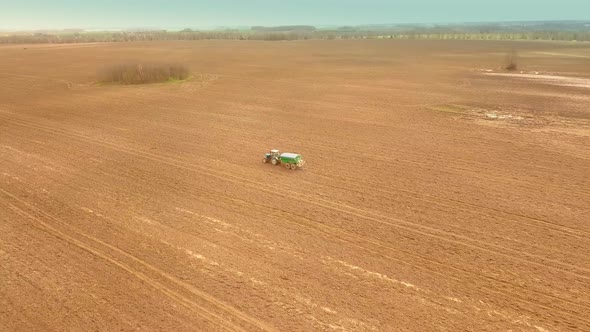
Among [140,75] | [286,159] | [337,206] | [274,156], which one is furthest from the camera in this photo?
[140,75]

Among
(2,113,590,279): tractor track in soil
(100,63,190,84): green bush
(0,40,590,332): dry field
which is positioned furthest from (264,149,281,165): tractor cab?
(100,63,190,84): green bush

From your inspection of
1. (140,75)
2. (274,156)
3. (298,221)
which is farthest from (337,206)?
(140,75)

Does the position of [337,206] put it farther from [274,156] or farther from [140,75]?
[140,75]

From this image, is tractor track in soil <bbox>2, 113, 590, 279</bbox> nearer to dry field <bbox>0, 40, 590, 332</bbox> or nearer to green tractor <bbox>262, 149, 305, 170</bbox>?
dry field <bbox>0, 40, 590, 332</bbox>

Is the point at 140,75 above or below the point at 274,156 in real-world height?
above

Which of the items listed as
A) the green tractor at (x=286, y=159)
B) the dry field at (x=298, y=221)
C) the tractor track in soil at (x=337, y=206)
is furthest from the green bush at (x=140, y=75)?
the green tractor at (x=286, y=159)

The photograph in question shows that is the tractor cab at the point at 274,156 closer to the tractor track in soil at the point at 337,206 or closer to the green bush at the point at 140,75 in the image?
the tractor track in soil at the point at 337,206
